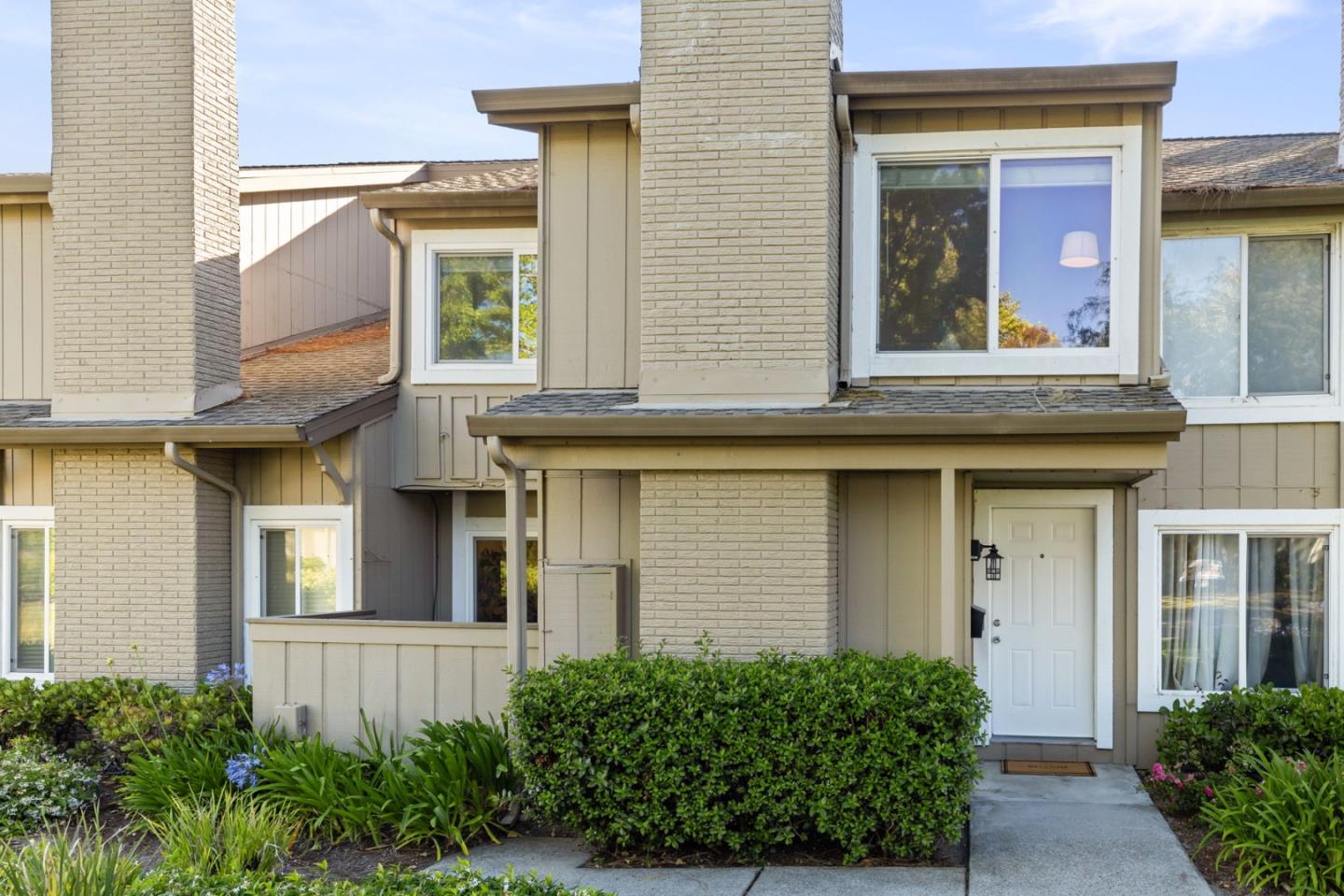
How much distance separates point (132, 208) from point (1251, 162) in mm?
10118

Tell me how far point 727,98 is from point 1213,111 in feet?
50.1

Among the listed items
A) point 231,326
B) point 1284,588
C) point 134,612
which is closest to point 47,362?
point 231,326

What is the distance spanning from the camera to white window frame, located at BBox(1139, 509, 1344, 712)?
31.8 ft

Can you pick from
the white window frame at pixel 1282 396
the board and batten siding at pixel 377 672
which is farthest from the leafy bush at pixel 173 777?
the white window frame at pixel 1282 396

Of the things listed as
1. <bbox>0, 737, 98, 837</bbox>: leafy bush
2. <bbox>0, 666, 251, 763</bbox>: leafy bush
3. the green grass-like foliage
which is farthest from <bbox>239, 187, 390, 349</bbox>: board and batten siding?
the green grass-like foliage

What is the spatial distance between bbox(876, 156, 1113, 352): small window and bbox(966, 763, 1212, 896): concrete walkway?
3.27m

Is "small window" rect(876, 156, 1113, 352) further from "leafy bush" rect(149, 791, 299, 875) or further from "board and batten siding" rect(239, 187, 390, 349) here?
"board and batten siding" rect(239, 187, 390, 349)

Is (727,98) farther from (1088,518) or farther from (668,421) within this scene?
(1088,518)

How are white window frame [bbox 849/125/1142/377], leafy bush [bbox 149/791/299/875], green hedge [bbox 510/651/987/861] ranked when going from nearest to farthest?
leafy bush [bbox 149/791/299/875]
green hedge [bbox 510/651/987/861]
white window frame [bbox 849/125/1142/377]


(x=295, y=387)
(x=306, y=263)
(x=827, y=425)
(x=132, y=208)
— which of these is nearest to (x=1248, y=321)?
(x=827, y=425)

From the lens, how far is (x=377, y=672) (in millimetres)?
9359

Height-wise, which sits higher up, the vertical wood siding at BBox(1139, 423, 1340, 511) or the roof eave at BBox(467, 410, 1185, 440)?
the roof eave at BBox(467, 410, 1185, 440)

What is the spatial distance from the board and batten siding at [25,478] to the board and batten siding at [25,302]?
1.98 feet

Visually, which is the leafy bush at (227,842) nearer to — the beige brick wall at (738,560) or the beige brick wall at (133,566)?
the beige brick wall at (738,560)
